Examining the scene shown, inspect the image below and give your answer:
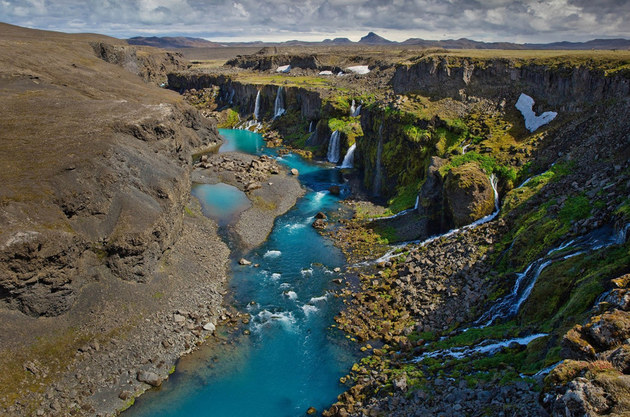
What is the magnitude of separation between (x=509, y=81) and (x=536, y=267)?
3502cm

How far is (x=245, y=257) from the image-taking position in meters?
43.6

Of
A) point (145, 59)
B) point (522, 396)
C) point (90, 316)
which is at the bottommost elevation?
point (90, 316)

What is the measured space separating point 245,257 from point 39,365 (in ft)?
67.5

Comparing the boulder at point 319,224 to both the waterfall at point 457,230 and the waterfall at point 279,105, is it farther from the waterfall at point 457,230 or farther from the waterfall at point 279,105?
the waterfall at point 279,105

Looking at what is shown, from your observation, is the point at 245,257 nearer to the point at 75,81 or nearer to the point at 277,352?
the point at 277,352

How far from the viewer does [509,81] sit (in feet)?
179

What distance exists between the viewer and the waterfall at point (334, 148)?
77.8 metres

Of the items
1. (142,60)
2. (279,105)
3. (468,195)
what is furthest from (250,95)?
(468,195)

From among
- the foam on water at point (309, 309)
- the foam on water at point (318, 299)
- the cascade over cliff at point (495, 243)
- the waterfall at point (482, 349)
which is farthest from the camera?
the foam on water at point (318, 299)

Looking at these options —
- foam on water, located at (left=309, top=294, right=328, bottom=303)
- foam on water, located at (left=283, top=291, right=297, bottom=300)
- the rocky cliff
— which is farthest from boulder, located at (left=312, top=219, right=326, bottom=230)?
foam on water, located at (left=309, top=294, right=328, bottom=303)

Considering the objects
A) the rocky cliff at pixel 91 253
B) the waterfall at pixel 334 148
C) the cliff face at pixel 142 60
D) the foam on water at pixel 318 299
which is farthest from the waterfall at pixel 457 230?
the cliff face at pixel 142 60

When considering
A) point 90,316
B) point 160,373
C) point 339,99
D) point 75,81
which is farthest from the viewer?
point 339,99

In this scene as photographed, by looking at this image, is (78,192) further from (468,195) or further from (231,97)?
(231,97)

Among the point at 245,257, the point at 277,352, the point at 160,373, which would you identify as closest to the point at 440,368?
the point at 277,352
